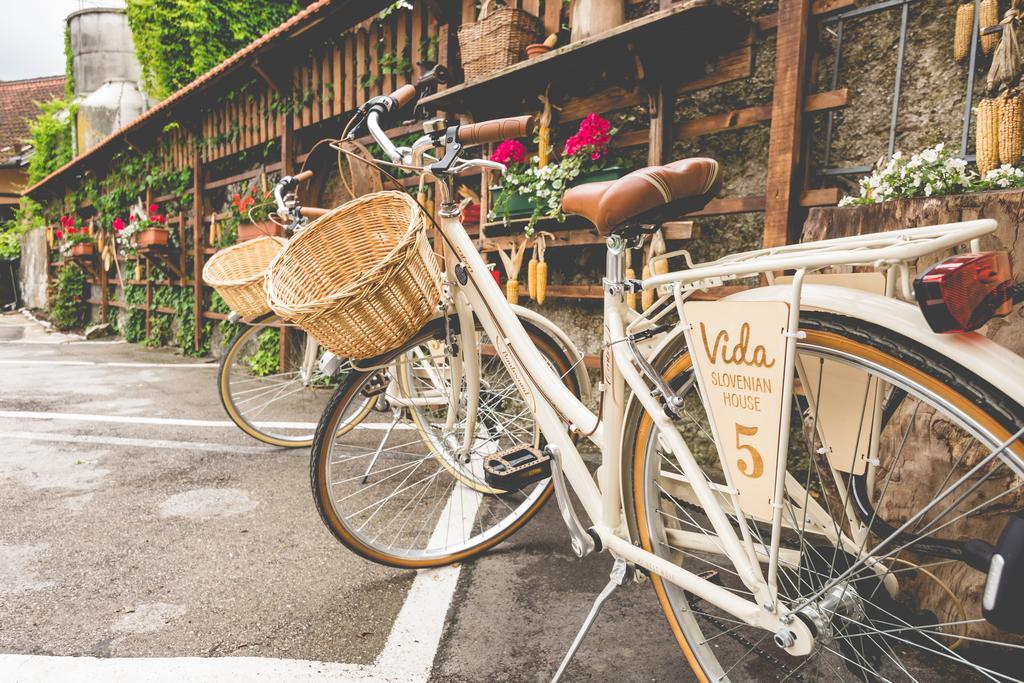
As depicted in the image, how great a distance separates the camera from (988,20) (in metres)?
2.08

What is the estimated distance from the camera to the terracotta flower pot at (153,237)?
7.32 metres

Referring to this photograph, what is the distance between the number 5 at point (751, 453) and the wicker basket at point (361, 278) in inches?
38.2

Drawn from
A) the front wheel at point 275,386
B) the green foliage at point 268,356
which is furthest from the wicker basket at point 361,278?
the green foliage at point 268,356

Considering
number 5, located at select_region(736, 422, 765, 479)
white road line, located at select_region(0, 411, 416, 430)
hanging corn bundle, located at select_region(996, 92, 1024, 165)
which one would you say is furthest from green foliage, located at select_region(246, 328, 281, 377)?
hanging corn bundle, located at select_region(996, 92, 1024, 165)

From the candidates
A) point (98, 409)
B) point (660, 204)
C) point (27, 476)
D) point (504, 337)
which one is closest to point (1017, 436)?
point (660, 204)

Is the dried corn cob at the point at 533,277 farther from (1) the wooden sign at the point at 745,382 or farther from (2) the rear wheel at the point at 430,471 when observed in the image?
(1) the wooden sign at the point at 745,382

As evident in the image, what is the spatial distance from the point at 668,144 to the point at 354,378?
202 cm

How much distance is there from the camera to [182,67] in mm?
9203

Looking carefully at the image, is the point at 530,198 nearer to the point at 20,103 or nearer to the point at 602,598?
the point at 602,598

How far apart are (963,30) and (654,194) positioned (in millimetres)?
1826

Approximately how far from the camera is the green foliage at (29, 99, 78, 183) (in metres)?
14.9

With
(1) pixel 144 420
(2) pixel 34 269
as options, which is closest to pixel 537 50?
(1) pixel 144 420

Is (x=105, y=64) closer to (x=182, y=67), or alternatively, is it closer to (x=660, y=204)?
(x=182, y=67)

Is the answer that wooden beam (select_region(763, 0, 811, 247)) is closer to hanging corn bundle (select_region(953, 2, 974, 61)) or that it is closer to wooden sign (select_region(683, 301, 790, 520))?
hanging corn bundle (select_region(953, 2, 974, 61))
